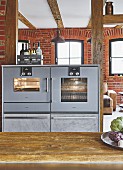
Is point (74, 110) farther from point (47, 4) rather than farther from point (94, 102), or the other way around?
point (47, 4)

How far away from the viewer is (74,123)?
3.42 m

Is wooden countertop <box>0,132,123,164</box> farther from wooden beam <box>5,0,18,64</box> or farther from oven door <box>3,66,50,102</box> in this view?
wooden beam <box>5,0,18,64</box>

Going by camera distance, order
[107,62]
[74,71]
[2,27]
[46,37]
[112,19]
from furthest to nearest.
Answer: [46,37]
[107,62]
[112,19]
[2,27]
[74,71]

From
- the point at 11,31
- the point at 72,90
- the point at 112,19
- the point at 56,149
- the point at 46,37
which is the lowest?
the point at 56,149

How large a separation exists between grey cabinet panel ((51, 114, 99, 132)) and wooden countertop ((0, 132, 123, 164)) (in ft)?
5.30

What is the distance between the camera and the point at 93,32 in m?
3.73

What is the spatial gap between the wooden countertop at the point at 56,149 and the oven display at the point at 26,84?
167cm

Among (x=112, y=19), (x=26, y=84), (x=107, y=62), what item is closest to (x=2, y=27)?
(x=26, y=84)

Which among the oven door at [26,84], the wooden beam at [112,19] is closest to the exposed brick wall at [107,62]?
the wooden beam at [112,19]

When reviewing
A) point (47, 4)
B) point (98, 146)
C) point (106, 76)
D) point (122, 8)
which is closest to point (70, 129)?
point (98, 146)

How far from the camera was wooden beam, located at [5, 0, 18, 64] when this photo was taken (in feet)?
11.7

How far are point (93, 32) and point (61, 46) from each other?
5.51 m

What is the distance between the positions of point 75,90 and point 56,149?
1.99 m

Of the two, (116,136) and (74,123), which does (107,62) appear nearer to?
(74,123)
